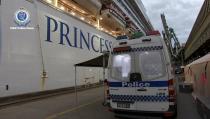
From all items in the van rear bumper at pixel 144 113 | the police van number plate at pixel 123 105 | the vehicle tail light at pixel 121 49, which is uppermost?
the vehicle tail light at pixel 121 49

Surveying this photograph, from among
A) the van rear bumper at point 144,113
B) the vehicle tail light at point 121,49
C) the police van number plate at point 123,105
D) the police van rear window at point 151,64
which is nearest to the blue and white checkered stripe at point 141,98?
the police van number plate at point 123,105

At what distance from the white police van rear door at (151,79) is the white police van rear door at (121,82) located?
22 cm

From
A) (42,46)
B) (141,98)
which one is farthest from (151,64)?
(42,46)

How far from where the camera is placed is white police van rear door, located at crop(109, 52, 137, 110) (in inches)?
296

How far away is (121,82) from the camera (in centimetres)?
767

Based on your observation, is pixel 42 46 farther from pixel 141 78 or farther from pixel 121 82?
pixel 141 78

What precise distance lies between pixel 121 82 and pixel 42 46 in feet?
27.6

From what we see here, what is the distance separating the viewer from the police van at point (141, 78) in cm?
704

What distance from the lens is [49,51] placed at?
15.8 meters

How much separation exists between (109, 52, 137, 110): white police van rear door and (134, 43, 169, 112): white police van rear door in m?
0.22

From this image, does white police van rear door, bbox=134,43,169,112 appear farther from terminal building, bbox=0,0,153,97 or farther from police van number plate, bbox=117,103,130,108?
terminal building, bbox=0,0,153,97

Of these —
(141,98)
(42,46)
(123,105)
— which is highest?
(42,46)

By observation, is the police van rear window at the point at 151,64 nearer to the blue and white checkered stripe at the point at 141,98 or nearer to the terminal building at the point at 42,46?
the blue and white checkered stripe at the point at 141,98

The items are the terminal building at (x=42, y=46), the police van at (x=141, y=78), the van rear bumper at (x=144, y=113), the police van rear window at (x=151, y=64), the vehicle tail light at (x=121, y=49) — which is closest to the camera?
the van rear bumper at (x=144, y=113)
